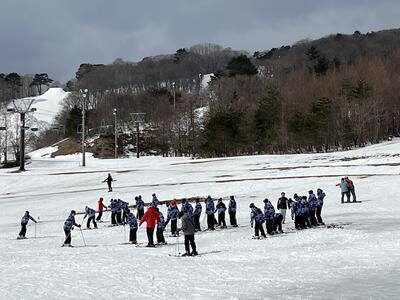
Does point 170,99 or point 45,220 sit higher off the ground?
point 170,99

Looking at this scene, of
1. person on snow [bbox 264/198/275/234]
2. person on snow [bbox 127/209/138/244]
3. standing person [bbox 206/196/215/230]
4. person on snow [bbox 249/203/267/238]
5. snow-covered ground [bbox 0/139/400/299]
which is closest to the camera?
snow-covered ground [bbox 0/139/400/299]

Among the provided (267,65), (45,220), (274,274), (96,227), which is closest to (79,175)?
(45,220)

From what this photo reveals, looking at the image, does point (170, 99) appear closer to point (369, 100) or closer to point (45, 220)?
point (369, 100)

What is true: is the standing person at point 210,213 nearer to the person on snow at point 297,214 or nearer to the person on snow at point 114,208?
the person on snow at point 297,214

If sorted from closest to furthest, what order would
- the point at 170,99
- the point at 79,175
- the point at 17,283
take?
the point at 17,283 → the point at 79,175 → the point at 170,99

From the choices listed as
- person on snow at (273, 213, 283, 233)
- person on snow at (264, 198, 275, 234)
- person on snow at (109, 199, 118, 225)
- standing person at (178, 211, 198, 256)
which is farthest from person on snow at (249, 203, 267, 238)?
person on snow at (109, 199, 118, 225)

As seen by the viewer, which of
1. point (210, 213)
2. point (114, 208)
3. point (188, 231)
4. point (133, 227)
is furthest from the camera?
point (114, 208)

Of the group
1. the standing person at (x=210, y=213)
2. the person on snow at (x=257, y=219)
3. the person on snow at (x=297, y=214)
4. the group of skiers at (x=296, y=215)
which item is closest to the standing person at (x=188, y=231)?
the person on snow at (x=257, y=219)

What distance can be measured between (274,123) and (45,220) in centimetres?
5959

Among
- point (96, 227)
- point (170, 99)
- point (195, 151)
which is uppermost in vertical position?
point (170, 99)

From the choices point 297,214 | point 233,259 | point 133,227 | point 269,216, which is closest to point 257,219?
point 269,216

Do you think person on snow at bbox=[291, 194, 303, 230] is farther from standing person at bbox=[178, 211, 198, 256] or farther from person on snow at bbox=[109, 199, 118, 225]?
person on snow at bbox=[109, 199, 118, 225]

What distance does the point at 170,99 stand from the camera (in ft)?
493

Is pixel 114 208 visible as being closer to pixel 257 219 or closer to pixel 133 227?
pixel 133 227
